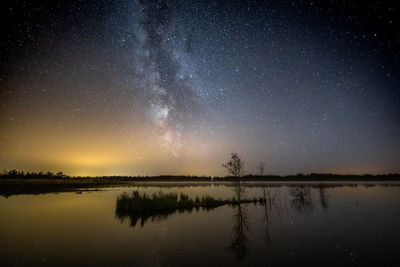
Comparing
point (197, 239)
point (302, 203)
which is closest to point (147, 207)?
point (197, 239)

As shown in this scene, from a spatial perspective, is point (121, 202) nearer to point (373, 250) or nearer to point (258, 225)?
point (258, 225)

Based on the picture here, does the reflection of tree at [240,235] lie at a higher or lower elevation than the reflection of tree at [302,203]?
lower

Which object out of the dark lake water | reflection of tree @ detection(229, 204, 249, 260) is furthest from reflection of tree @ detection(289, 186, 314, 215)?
reflection of tree @ detection(229, 204, 249, 260)

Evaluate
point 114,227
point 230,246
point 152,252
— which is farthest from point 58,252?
point 230,246

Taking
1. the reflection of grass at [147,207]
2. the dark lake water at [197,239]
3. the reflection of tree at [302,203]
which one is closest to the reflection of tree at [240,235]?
the dark lake water at [197,239]

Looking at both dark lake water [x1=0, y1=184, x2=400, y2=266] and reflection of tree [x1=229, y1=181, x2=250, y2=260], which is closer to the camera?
dark lake water [x1=0, y1=184, x2=400, y2=266]

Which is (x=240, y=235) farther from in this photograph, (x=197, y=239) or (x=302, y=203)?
(x=302, y=203)

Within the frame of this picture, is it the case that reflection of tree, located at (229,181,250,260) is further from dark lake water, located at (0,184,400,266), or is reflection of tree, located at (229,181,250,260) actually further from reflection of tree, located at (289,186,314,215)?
reflection of tree, located at (289,186,314,215)

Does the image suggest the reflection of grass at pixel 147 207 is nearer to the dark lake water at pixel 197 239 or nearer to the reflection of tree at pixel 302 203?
the dark lake water at pixel 197 239

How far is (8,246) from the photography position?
13344mm

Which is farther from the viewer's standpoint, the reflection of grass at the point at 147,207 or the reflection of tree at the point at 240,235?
the reflection of grass at the point at 147,207

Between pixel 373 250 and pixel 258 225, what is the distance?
8.25 meters

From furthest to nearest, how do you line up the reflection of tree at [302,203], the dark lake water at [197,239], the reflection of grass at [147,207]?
1. the reflection of tree at [302,203]
2. the reflection of grass at [147,207]
3. the dark lake water at [197,239]

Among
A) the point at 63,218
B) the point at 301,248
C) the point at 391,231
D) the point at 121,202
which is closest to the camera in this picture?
the point at 301,248
